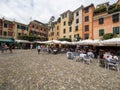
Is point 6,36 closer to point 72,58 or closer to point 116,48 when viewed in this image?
point 72,58

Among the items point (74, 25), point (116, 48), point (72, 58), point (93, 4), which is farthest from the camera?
point (74, 25)

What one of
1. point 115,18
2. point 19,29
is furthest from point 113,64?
point 19,29

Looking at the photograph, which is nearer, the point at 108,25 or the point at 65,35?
the point at 108,25

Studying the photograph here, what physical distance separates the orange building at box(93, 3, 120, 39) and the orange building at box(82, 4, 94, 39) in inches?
52.2

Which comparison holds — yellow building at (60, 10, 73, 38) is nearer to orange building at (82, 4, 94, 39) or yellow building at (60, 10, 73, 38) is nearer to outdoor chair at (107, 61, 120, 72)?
orange building at (82, 4, 94, 39)

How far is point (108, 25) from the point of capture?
25.4 meters

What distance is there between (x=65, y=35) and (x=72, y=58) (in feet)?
85.3

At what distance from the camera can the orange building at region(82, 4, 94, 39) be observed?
98.3 feet

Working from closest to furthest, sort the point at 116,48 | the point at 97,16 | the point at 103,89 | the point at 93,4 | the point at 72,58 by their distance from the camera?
the point at 103,89
the point at 72,58
the point at 116,48
the point at 97,16
the point at 93,4

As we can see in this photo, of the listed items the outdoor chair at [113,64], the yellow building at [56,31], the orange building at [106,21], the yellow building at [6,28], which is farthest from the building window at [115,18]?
the yellow building at [6,28]

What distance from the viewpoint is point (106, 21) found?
1014 inches

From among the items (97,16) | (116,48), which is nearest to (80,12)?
(97,16)

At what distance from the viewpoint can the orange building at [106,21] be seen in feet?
77.7

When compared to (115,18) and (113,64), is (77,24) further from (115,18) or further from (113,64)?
(113,64)
